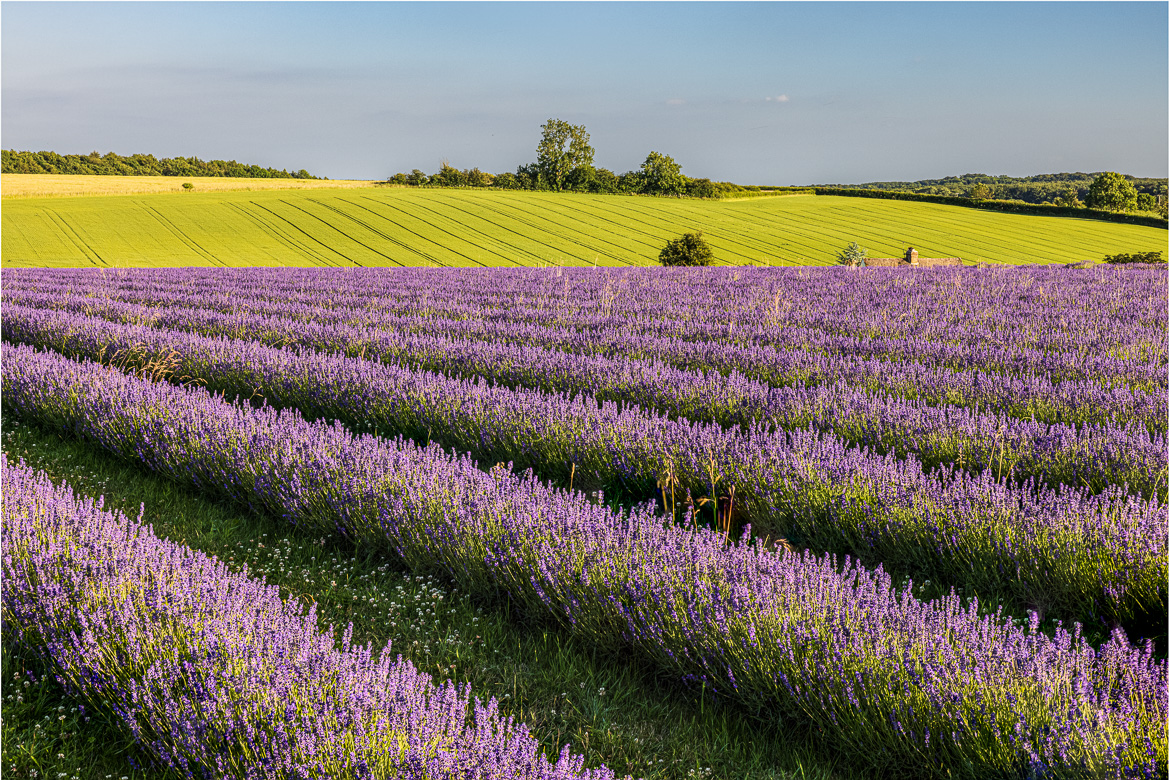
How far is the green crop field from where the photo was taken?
32.6 metres

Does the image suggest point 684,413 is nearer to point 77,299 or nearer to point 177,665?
point 177,665

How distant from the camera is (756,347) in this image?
688cm

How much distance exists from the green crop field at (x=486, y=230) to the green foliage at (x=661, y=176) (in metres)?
10.0

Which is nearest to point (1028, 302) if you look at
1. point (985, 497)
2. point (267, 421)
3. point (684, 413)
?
point (684, 413)

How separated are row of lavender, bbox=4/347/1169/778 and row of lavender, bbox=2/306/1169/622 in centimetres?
28

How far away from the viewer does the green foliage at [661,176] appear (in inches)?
2456

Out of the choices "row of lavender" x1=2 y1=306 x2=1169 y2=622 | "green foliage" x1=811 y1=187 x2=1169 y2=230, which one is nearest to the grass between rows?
"row of lavender" x1=2 y1=306 x2=1169 y2=622

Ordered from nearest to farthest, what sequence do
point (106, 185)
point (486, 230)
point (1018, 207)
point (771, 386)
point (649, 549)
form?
point (649, 549) → point (771, 386) → point (486, 230) → point (1018, 207) → point (106, 185)

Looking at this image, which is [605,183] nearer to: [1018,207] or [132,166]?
[1018,207]

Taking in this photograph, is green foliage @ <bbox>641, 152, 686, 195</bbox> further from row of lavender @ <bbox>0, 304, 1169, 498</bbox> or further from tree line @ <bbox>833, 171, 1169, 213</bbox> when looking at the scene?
row of lavender @ <bbox>0, 304, 1169, 498</bbox>

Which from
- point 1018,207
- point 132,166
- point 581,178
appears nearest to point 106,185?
point 132,166

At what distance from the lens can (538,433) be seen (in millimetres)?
4293

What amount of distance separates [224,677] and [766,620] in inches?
60.1

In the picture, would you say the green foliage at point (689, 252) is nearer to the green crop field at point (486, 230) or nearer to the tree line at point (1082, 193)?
the green crop field at point (486, 230)
